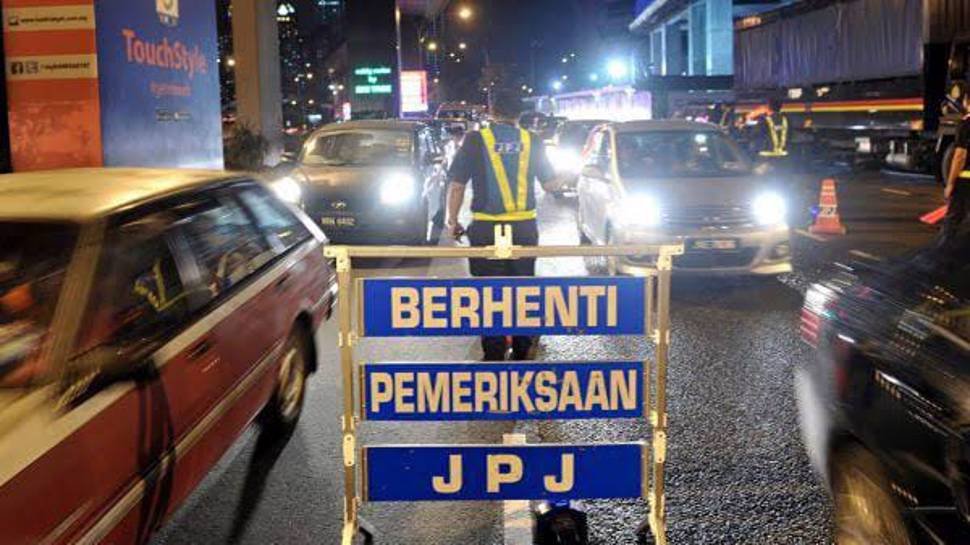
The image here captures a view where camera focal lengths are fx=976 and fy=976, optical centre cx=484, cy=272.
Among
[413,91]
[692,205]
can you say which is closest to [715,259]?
[692,205]

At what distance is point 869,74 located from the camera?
23547mm

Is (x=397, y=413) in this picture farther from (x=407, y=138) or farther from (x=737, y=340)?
(x=407, y=138)

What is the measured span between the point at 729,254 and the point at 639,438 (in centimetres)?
428

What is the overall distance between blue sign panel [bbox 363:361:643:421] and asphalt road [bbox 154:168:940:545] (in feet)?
2.59

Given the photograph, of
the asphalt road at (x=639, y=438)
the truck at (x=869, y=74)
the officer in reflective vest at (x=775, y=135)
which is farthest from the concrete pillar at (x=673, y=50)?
the asphalt road at (x=639, y=438)

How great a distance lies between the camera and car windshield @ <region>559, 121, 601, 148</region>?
2156 centimetres

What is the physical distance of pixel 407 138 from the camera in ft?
42.8

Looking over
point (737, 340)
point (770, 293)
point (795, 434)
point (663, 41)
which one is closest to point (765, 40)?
Answer: point (770, 293)

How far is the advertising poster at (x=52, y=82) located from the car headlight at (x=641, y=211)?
17.9ft

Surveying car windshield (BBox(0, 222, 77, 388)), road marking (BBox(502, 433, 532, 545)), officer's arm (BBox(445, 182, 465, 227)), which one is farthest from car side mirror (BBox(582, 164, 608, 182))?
car windshield (BBox(0, 222, 77, 388))

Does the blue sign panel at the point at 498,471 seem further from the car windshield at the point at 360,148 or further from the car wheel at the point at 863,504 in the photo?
the car windshield at the point at 360,148

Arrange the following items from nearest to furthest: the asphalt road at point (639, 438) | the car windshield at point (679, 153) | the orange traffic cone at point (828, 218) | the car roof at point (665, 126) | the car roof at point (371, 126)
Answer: the asphalt road at point (639, 438), the car windshield at point (679, 153), the car roof at point (665, 126), the car roof at point (371, 126), the orange traffic cone at point (828, 218)

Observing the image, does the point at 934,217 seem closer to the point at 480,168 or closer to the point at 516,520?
the point at 480,168

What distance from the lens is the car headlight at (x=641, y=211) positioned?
30.9ft
